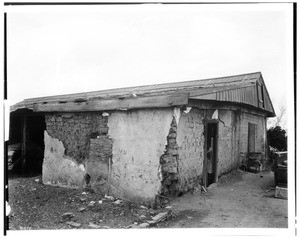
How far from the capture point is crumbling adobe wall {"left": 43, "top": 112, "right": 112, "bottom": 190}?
6.74 meters

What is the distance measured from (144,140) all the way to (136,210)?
4.88 ft

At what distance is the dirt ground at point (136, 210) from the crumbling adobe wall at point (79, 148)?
0.37 metres

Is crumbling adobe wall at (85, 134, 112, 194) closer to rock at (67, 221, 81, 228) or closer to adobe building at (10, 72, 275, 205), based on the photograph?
adobe building at (10, 72, 275, 205)

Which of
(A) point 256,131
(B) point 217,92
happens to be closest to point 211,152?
(B) point 217,92

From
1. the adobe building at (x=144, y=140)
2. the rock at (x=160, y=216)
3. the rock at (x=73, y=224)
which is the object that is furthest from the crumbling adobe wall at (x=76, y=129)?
the rock at (x=160, y=216)

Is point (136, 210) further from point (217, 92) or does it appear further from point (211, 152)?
point (217, 92)

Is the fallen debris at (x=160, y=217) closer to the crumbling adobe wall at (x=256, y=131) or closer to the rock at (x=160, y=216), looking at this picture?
the rock at (x=160, y=216)

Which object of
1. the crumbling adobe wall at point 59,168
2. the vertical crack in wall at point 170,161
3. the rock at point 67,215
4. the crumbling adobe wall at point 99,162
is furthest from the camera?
the crumbling adobe wall at point 59,168

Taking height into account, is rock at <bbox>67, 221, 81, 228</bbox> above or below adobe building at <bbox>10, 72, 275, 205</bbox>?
below

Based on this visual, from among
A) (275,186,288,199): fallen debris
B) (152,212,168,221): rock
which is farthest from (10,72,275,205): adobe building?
(275,186,288,199): fallen debris

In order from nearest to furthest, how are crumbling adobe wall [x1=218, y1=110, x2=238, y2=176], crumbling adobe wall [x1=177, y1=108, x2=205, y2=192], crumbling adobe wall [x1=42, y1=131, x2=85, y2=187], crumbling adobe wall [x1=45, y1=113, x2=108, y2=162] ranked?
crumbling adobe wall [x1=177, y1=108, x2=205, y2=192] < crumbling adobe wall [x1=45, y1=113, x2=108, y2=162] < crumbling adobe wall [x1=42, y1=131, x2=85, y2=187] < crumbling adobe wall [x1=218, y1=110, x2=238, y2=176]

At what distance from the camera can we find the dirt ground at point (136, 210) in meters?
5.10
